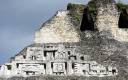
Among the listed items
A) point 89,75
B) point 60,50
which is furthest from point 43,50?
point 89,75

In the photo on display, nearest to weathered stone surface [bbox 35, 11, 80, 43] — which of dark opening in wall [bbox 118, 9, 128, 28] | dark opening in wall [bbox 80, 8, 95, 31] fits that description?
dark opening in wall [bbox 80, 8, 95, 31]

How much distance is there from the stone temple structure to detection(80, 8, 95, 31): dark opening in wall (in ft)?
1.93

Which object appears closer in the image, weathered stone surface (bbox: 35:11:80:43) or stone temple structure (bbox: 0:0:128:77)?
stone temple structure (bbox: 0:0:128:77)

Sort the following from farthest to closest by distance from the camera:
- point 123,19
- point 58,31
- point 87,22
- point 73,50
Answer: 1. point 123,19
2. point 87,22
3. point 58,31
4. point 73,50

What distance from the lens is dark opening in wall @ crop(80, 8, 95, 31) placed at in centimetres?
3459

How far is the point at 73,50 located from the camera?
3197 cm

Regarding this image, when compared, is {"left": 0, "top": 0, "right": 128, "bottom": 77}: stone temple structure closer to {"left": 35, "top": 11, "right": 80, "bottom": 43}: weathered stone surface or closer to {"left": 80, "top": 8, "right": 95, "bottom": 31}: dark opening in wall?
{"left": 35, "top": 11, "right": 80, "bottom": 43}: weathered stone surface

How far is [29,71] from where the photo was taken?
30828 millimetres

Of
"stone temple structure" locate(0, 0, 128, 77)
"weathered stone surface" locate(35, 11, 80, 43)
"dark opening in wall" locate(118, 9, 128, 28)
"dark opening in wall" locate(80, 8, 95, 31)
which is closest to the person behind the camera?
"stone temple structure" locate(0, 0, 128, 77)

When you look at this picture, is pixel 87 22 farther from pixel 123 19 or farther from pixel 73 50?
pixel 73 50

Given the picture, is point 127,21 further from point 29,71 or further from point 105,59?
point 29,71

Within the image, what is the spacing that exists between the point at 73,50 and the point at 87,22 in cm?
349

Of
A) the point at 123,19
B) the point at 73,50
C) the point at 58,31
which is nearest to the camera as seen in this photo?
the point at 73,50

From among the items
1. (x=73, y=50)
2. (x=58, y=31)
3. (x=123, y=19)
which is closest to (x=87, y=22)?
(x=58, y=31)
